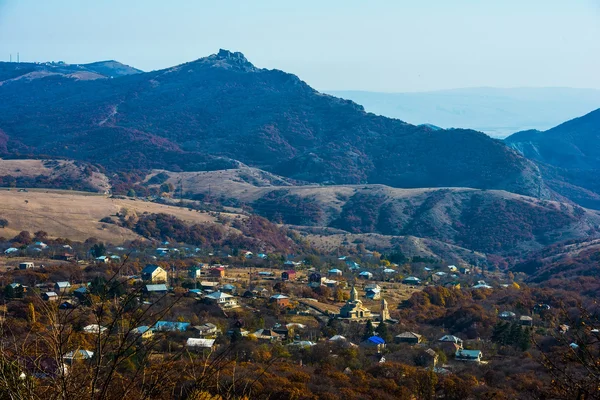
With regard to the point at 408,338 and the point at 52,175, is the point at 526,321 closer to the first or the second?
the point at 408,338

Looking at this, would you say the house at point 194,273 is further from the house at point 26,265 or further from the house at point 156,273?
the house at point 26,265

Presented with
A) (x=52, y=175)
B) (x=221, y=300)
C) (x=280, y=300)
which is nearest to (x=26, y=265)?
(x=221, y=300)

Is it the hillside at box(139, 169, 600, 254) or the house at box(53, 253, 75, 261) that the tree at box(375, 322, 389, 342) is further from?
the hillside at box(139, 169, 600, 254)

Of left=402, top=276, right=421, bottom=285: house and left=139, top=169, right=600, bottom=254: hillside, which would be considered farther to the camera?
left=139, top=169, right=600, bottom=254: hillside

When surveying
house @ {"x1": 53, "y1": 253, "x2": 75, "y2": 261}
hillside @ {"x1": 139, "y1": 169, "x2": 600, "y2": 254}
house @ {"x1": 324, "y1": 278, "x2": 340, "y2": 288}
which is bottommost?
hillside @ {"x1": 139, "y1": 169, "x2": 600, "y2": 254}

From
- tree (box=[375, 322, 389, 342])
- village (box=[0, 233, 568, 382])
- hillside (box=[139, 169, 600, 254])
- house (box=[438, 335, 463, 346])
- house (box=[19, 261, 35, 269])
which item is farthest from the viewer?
hillside (box=[139, 169, 600, 254])

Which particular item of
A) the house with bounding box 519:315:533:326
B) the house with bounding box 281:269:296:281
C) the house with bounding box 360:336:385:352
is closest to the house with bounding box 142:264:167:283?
the house with bounding box 281:269:296:281

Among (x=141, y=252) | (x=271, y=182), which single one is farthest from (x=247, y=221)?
(x=271, y=182)
